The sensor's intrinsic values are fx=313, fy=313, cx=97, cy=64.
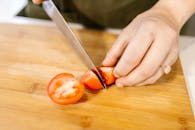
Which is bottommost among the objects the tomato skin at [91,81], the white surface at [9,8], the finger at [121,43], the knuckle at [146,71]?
the white surface at [9,8]

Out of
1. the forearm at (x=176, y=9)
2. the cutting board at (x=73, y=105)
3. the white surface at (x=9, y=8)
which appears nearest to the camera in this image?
the cutting board at (x=73, y=105)

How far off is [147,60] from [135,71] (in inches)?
1.7

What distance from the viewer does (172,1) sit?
85 centimetres

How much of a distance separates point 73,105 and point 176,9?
0.38 metres

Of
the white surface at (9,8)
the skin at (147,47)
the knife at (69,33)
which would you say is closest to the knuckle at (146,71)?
the skin at (147,47)

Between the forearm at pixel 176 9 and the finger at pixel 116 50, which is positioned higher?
the forearm at pixel 176 9

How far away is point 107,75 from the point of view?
815 mm

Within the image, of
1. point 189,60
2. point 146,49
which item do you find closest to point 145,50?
point 146,49

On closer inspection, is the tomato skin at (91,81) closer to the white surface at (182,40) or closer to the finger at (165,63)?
the finger at (165,63)

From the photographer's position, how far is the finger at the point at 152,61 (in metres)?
0.75

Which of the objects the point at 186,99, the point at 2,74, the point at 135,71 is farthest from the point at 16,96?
the point at 186,99

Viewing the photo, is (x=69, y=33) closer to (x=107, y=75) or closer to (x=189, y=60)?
(x=107, y=75)

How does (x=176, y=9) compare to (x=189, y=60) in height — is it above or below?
above

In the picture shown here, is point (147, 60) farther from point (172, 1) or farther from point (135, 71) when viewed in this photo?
point (172, 1)
